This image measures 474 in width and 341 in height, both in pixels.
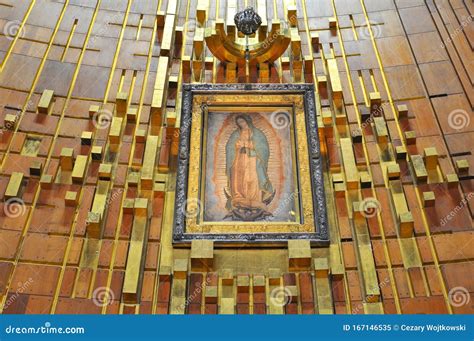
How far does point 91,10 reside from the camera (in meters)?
9.30

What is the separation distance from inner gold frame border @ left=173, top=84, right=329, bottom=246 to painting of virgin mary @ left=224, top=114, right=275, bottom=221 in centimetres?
22

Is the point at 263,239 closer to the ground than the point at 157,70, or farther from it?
closer to the ground

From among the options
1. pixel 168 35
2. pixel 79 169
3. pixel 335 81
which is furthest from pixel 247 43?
pixel 79 169

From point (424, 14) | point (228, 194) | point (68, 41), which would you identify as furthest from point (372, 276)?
point (68, 41)

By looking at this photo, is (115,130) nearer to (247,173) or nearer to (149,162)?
(149,162)

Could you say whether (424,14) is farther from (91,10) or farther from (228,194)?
(91,10)

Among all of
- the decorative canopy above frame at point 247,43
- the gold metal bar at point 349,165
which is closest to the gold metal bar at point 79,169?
the decorative canopy above frame at point 247,43

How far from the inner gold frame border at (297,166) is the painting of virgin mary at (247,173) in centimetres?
22

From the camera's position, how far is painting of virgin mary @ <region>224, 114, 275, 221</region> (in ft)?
23.6

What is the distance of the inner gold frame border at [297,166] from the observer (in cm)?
692

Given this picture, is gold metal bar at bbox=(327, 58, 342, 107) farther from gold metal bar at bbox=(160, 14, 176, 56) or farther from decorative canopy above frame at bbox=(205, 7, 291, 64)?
gold metal bar at bbox=(160, 14, 176, 56)

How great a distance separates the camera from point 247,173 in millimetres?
7504

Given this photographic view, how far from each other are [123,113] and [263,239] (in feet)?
8.98

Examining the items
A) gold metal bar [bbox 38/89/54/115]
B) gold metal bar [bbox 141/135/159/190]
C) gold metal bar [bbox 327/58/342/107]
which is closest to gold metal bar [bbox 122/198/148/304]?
gold metal bar [bbox 141/135/159/190]
